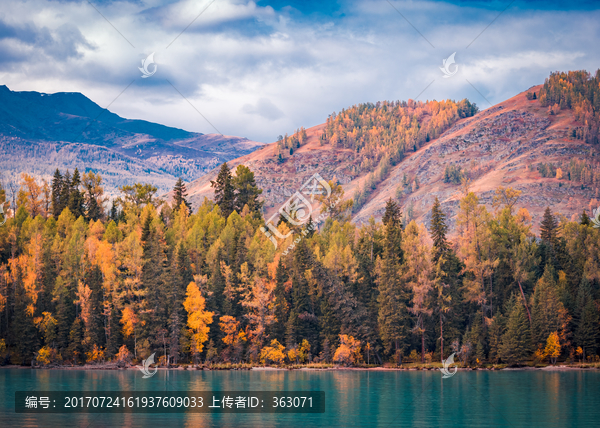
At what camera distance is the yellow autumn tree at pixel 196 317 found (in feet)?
308

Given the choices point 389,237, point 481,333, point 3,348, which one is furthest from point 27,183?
point 481,333

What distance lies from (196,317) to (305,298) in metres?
18.4

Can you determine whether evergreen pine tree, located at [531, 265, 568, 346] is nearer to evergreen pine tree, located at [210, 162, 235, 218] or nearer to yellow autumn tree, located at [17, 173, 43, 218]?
evergreen pine tree, located at [210, 162, 235, 218]

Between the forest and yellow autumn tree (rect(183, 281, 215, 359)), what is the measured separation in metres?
0.22

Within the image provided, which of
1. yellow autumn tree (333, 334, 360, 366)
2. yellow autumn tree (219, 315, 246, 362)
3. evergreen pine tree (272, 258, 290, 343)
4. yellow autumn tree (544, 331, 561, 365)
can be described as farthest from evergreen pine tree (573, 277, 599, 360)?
yellow autumn tree (219, 315, 246, 362)

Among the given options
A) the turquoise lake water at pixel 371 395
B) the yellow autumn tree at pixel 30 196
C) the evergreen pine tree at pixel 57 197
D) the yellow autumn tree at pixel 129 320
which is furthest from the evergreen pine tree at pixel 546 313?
the yellow autumn tree at pixel 30 196

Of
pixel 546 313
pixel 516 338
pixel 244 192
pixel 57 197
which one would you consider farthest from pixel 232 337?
pixel 57 197

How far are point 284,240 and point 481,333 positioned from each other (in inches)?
1465

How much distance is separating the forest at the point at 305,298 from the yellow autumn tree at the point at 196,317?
0.22 meters

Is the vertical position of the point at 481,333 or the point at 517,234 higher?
the point at 517,234

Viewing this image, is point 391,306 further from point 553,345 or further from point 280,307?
point 553,345

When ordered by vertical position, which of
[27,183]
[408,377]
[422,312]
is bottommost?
[408,377]

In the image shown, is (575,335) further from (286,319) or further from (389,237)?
(286,319)

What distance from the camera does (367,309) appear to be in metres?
98.8
